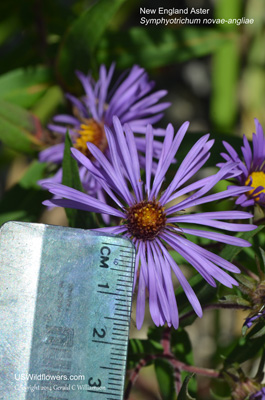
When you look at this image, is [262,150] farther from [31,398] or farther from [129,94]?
[31,398]

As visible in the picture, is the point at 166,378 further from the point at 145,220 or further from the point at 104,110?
the point at 104,110

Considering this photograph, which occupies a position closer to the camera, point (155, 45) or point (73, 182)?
point (73, 182)

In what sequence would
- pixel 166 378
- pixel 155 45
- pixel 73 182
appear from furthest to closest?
pixel 155 45 → pixel 166 378 → pixel 73 182

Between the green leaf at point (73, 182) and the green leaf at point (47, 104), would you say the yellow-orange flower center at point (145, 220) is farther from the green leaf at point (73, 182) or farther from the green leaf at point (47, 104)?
the green leaf at point (47, 104)

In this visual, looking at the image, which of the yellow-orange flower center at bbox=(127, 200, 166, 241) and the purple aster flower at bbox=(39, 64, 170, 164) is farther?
the purple aster flower at bbox=(39, 64, 170, 164)

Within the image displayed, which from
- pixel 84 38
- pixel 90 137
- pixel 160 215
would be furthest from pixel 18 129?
pixel 160 215

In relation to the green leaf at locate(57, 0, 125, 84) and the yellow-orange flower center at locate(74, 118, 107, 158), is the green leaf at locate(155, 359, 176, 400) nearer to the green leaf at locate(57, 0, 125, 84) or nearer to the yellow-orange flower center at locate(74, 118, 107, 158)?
the yellow-orange flower center at locate(74, 118, 107, 158)

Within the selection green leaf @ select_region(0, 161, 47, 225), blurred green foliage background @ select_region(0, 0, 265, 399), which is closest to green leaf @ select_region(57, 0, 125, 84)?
blurred green foliage background @ select_region(0, 0, 265, 399)
